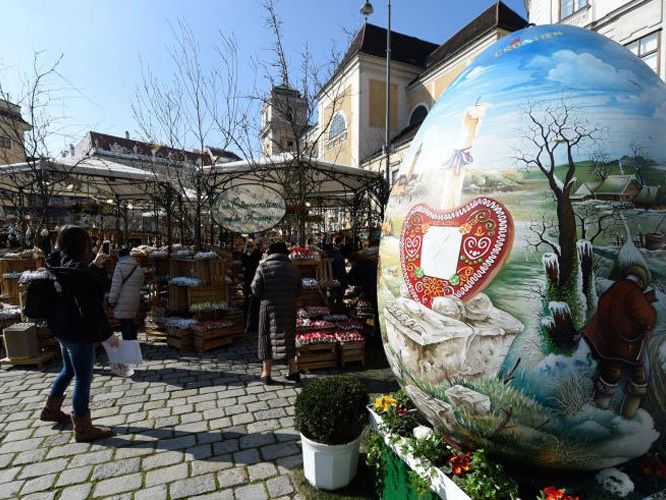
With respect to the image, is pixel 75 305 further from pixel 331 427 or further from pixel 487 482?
pixel 487 482

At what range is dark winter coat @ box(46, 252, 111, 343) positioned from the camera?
3580 mm

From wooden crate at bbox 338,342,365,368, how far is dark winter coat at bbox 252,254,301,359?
3.18 feet

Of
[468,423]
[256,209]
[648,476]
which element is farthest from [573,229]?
[256,209]

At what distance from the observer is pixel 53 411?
4.05 metres

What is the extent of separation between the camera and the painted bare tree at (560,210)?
1718 millimetres

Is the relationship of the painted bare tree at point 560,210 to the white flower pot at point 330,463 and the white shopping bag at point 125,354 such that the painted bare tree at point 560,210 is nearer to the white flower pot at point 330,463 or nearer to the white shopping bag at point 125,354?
the white flower pot at point 330,463

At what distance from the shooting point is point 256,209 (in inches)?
288

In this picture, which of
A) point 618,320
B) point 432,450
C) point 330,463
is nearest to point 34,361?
point 330,463

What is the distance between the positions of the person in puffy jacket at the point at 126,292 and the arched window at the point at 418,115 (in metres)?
23.2

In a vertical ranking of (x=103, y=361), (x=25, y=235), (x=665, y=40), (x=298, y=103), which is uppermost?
(x=665, y=40)

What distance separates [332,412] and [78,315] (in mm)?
2672

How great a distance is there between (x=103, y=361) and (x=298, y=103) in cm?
593

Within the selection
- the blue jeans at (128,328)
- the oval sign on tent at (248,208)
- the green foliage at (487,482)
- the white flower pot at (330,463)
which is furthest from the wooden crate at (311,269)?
the green foliage at (487,482)

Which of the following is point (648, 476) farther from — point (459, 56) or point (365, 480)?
point (459, 56)
